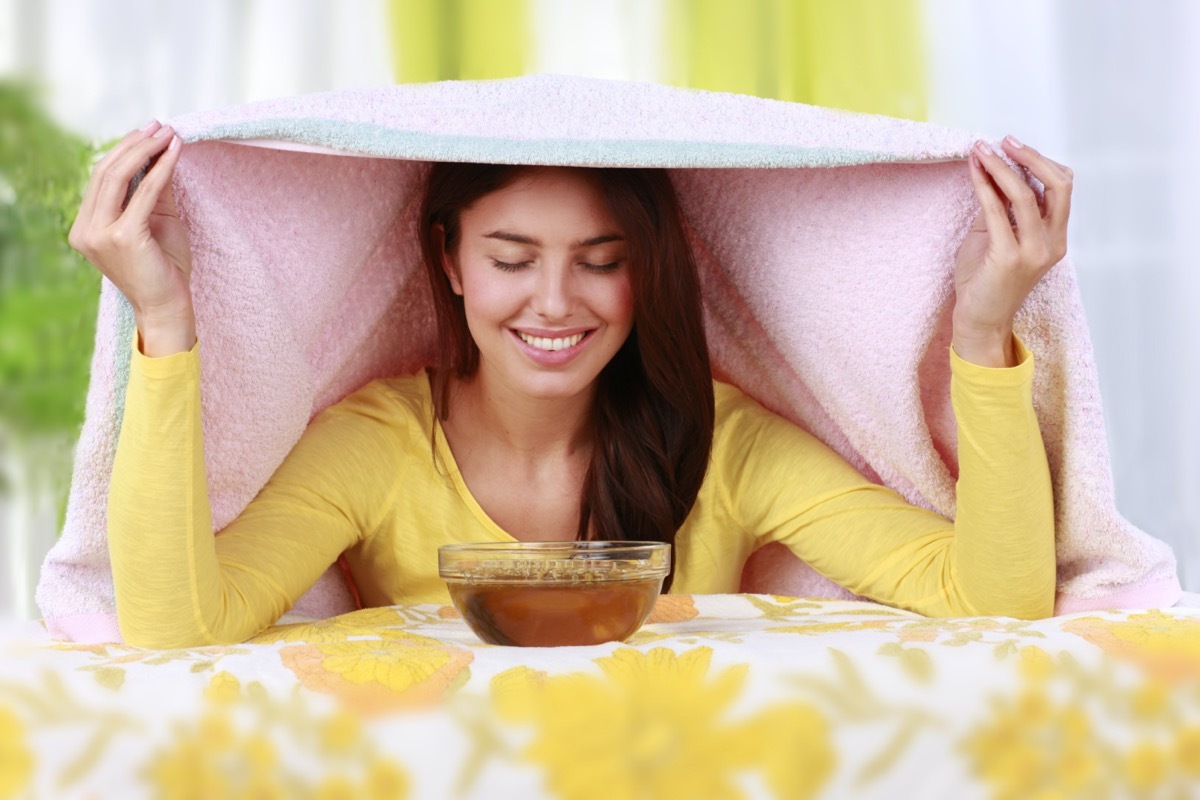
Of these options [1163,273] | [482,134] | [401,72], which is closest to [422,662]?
[482,134]

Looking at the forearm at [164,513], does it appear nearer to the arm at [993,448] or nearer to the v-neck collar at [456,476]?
the v-neck collar at [456,476]

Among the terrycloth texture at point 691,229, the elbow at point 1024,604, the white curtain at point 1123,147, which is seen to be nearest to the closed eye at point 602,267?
the terrycloth texture at point 691,229

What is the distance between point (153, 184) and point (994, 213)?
0.56m

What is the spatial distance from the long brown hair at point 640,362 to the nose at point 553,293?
66 millimetres

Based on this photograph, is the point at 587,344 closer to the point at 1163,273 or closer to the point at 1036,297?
the point at 1036,297

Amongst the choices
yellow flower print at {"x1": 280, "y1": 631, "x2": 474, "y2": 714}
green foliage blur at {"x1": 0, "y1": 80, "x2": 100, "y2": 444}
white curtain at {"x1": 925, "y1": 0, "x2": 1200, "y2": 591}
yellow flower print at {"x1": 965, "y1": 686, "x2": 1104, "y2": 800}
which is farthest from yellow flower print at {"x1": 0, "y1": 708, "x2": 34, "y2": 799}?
white curtain at {"x1": 925, "y1": 0, "x2": 1200, "y2": 591}

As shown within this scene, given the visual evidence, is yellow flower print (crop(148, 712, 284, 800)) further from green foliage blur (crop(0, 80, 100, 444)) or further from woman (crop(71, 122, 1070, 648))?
green foliage blur (crop(0, 80, 100, 444))

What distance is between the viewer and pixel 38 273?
1614 mm

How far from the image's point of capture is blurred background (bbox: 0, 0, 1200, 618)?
1.61 metres

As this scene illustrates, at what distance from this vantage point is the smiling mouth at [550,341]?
41.3 inches

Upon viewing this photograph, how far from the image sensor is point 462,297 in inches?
46.4

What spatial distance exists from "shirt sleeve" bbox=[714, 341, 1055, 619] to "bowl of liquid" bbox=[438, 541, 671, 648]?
0.28 metres

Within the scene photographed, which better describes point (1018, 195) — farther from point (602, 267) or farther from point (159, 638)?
point (159, 638)

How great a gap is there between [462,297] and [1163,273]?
0.97m
